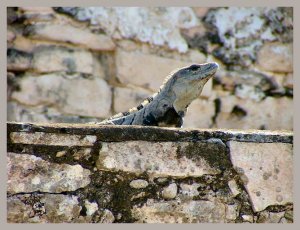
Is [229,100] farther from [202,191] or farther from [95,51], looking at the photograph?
[202,191]

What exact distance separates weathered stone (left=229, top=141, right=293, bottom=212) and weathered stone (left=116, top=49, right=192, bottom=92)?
4410 millimetres

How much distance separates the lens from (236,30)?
9.58 meters

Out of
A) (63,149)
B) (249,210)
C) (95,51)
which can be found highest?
(95,51)

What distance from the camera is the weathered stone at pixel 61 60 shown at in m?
8.64

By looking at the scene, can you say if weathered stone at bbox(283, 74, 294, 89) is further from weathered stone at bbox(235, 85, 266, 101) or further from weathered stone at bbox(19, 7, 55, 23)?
weathered stone at bbox(19, 7, 55, 23)

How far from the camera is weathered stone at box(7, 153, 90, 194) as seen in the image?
423 cm

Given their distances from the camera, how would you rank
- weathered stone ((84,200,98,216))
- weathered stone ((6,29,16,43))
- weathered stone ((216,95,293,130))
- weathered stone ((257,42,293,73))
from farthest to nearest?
weathered stone ((257,42,293,73)) < weathered stone ((216,95,293,130)) < weathered stone ((6,29,16,43)) < weathered stone ((84,200,98,216))

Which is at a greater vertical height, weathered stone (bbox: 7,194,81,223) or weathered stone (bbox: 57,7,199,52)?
Result: weathered stone (bbox: 57,7,199,52)

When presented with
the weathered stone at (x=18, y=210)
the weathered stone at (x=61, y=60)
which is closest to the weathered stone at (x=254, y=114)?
the weathered stone at (x=61, y=60)

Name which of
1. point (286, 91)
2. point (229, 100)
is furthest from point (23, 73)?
point (286, 91)

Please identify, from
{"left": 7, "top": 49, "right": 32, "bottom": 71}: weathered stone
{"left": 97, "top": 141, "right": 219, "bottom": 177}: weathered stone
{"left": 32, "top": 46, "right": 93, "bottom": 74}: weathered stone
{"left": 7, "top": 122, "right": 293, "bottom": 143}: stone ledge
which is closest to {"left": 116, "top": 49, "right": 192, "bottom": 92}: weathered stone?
{"left": 32, "top": 46, "right": 93, "bottom": 74}: weathered stone

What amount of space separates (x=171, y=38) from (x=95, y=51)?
31.3 inches

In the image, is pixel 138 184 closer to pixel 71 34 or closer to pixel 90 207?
pixel 90 207

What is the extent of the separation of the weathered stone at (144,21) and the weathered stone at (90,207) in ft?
15.3
